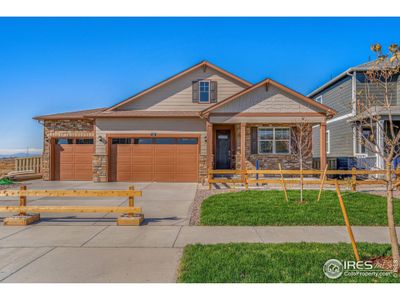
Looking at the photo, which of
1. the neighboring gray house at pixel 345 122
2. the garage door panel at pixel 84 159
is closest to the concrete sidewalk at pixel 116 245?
the garage door panel at pixel 84 159

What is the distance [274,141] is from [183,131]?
5243 millimetres

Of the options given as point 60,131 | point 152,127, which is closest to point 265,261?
point 152,127

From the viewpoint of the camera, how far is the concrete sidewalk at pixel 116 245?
414 centimetres

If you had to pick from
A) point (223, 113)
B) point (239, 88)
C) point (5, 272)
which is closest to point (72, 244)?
point (5, 272)

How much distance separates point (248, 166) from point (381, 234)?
9950mm

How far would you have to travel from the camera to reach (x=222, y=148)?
1677cm

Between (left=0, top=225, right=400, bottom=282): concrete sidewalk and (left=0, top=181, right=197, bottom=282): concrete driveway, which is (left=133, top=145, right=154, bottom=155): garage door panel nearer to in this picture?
(left=0, top=181, right=197, bottom=282): concrete driveway

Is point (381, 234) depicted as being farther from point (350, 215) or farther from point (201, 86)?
point (201, 86)

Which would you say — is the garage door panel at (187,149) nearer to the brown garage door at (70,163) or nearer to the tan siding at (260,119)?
the tan siding at (260,119)

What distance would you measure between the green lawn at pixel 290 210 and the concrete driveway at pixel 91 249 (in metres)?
1.02

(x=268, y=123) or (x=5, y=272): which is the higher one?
(x=268, y=123)

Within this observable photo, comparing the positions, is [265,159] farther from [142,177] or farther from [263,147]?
[142,177]

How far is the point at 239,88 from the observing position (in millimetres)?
17297

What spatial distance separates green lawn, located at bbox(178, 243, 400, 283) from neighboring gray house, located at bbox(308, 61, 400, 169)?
11.8 metres
